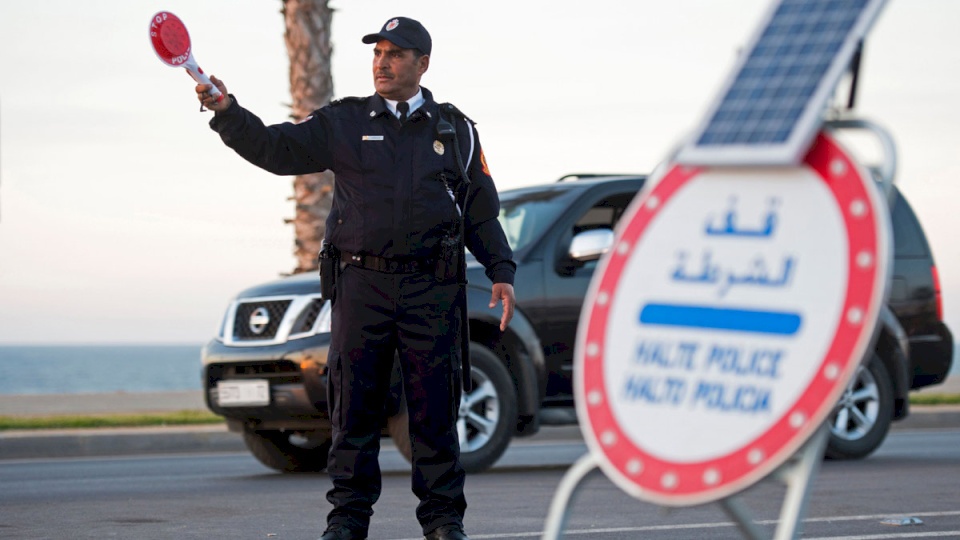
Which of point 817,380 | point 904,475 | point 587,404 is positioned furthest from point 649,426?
point 904,475

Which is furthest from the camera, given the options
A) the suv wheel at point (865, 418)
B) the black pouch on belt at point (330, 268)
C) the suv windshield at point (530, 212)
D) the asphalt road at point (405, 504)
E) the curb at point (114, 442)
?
the curb at point (114, 442)

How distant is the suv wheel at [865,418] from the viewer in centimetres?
1034

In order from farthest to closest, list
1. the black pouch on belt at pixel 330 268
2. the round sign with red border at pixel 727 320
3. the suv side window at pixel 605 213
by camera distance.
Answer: the suv side window at pixel 605 213 → the black pouch on belt at pixel 330 268 → the round sign with red border at pixel 727 320

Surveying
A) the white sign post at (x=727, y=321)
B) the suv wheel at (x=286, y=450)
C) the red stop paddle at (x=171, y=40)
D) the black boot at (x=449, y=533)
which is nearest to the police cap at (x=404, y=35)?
the red stop paddle at (x=171, y=40)

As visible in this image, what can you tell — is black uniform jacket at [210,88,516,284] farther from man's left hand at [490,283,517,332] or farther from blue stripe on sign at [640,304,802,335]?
blue stripe on sign at [640,304,802,335]

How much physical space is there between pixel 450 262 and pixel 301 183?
1009 centimetres

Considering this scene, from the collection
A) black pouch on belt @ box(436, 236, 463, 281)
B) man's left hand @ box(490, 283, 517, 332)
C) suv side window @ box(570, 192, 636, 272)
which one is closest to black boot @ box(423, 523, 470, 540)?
man's left hand @ box(490, 283, 517, 332)

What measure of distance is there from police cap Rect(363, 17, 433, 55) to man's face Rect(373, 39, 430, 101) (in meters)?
0.02

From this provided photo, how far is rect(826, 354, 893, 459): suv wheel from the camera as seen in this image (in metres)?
10.3

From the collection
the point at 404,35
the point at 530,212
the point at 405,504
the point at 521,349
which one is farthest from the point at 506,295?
the point at 530,212

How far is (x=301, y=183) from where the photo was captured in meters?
15.3

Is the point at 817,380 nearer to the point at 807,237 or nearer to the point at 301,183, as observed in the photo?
the point at 807,237

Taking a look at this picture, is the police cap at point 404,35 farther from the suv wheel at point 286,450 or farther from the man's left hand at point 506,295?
the suv wheel at point 286,450

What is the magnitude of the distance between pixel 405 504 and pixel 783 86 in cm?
542
